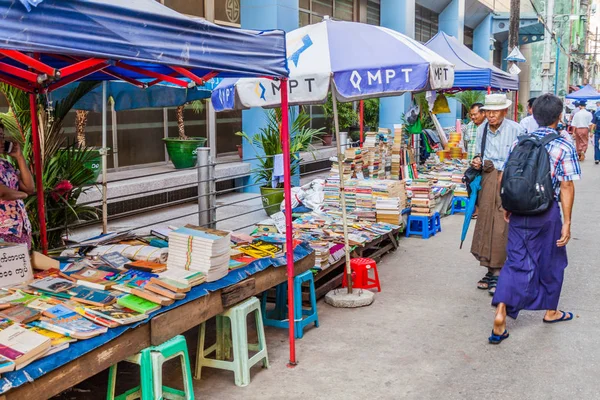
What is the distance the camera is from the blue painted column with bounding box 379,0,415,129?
17.7 m

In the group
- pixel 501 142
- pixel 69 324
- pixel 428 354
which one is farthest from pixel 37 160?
pixel 501 142

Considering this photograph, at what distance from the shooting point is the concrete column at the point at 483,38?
28.8m

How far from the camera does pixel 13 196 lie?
4.80 metres

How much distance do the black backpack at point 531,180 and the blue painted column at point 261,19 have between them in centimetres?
681

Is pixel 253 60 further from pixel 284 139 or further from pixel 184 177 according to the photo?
pixel 184 177

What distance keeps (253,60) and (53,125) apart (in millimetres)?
3006

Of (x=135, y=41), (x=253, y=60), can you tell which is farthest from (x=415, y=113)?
(x=135, y=41)

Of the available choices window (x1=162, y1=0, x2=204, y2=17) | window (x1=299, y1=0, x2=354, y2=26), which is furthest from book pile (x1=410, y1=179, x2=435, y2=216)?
window (x1=299, y1=0, x2=354, y2=26)

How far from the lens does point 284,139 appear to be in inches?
192

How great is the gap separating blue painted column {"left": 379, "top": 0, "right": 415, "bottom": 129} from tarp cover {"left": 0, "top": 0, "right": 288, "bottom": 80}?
44.0ft

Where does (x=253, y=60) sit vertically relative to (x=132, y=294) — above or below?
above

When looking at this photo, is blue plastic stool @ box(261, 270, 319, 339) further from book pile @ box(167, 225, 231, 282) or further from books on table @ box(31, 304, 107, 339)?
books on table @ box(31, 304, 107, 339)

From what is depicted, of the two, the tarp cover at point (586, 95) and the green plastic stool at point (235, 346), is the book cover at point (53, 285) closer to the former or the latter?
the green plastic stool at point (235, 346)

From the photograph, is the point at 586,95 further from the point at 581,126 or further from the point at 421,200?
the point at 421,200
